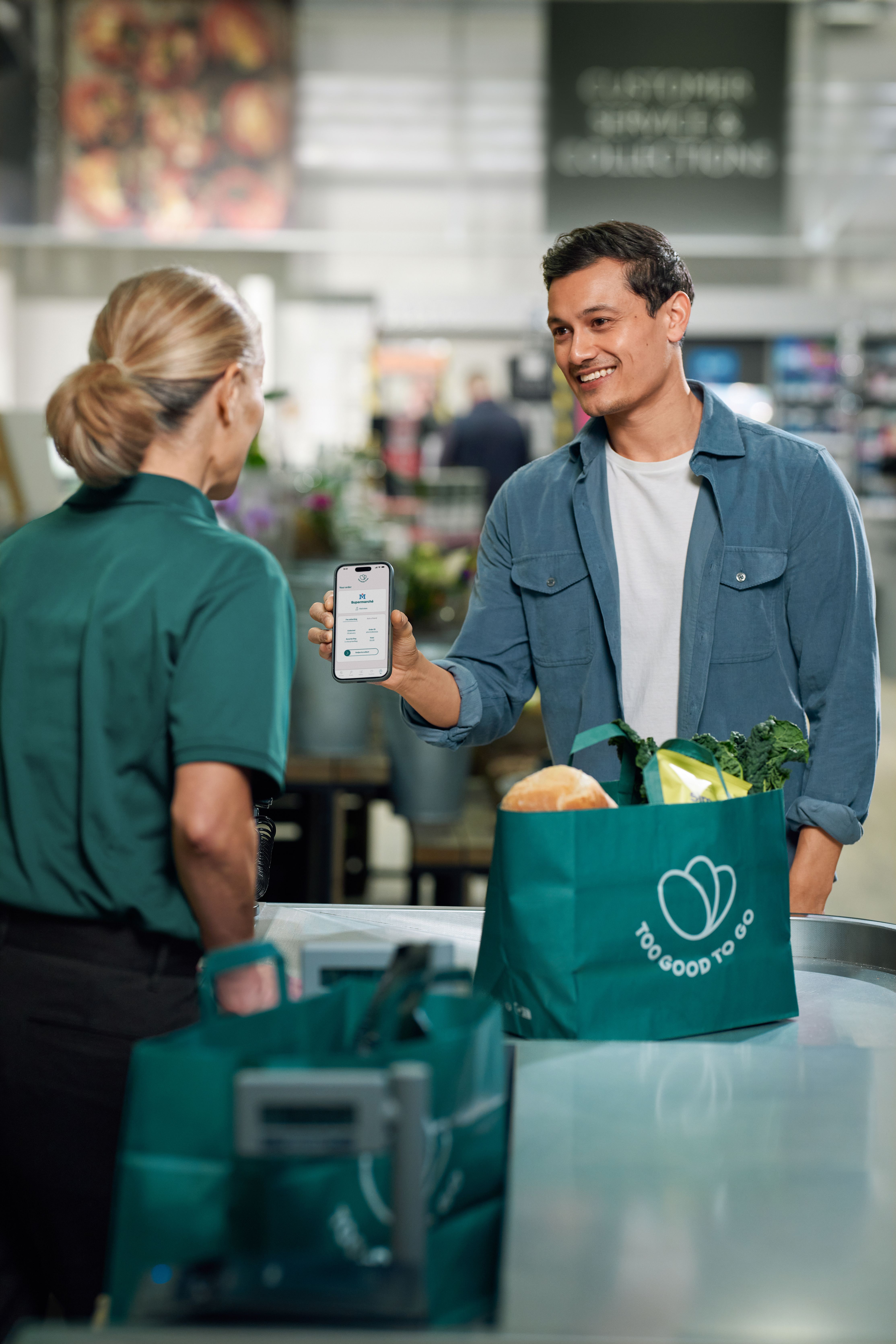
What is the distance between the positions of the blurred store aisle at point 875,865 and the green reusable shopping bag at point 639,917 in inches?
99.9

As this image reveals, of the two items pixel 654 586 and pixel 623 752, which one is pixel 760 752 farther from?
pixel 654 586

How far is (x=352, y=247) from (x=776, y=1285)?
38.4ft

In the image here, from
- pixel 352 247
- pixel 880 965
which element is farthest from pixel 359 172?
pixel 880 965

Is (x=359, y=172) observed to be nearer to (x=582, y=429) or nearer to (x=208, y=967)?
(x=582, y=429)

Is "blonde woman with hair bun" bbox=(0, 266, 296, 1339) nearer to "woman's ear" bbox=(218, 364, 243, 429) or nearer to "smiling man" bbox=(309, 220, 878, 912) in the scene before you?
"woman's ear" bbox=(218, 364, 243, 429)

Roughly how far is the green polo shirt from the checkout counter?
390mm

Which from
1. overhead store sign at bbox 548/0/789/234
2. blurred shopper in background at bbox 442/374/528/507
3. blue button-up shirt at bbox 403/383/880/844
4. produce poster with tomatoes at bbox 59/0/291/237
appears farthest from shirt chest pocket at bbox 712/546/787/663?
produce poster with tomatoes at bbox 59/0/291/237

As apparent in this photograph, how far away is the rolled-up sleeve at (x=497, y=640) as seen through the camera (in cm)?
192

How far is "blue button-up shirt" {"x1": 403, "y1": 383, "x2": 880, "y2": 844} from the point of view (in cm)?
177

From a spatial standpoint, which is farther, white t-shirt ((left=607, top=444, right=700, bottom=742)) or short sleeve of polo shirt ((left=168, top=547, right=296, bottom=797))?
white t-shirt ((left=607, top=444, right=700, bottom=742))

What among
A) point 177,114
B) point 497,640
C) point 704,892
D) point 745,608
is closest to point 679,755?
point 704,892

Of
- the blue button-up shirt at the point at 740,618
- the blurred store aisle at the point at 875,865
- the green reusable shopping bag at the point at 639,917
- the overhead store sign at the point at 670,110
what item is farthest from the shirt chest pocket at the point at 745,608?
the overhead store sign at the point at 670,110

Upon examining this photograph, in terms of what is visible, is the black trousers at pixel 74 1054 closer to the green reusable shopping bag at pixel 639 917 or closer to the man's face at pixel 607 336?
the green reusable shopping bag at pixel 639 917

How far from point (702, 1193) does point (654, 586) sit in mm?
1038
